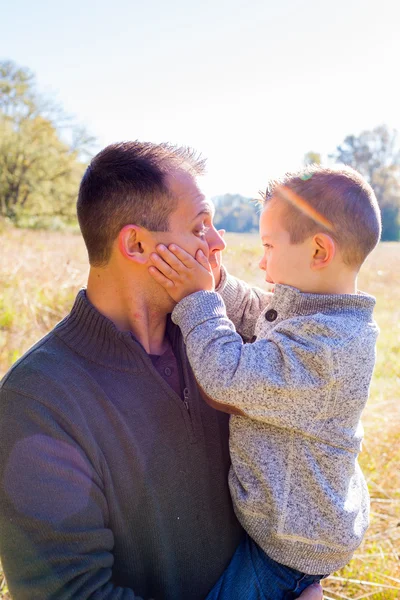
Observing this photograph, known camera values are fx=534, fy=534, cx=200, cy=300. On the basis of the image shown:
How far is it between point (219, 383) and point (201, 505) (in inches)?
17.7

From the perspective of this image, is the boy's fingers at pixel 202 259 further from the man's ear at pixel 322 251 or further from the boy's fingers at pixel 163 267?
the man's ear at pixel 322 251

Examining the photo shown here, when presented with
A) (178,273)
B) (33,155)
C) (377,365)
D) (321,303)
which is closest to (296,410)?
(321,303)

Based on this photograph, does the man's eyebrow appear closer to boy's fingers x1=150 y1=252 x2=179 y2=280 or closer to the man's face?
the man's face

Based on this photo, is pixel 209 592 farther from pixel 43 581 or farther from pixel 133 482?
pixel 43 581

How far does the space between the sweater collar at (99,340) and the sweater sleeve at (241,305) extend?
0.62 m

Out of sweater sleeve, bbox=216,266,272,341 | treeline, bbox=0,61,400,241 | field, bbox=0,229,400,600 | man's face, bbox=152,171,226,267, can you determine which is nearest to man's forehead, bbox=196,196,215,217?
man's face, bbox=152,171,226,267

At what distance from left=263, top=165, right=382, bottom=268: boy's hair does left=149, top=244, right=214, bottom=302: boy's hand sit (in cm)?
35

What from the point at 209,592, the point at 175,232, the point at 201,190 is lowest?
the point at 209,592

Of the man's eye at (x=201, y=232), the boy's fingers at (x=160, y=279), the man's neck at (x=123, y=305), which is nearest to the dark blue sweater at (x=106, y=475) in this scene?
the man's neck at (x=123, y=305)

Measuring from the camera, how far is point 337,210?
184cm

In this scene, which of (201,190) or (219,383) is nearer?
(219,383)

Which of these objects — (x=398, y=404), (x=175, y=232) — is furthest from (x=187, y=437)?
(x=398, y=404)

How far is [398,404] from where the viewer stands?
177 inches

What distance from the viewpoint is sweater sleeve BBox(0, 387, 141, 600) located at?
139 cm
